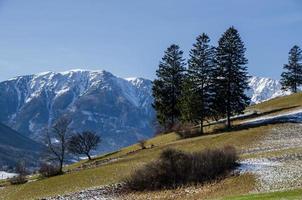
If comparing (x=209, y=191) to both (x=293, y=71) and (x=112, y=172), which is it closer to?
(x=112, y=172)

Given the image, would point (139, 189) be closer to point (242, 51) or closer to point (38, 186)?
point (38, 186)

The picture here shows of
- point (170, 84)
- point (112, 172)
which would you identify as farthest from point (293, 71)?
point (112, 172)

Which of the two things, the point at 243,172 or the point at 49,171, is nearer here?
the point at 243,172

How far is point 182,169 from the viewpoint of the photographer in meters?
47.1

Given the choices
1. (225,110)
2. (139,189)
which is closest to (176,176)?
(139,189)

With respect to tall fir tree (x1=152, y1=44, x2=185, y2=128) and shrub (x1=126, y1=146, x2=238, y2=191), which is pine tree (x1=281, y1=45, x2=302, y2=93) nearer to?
tall fir tree (x1=152, y1=44, x2=185, y2=128)

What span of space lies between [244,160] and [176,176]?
6466 mm

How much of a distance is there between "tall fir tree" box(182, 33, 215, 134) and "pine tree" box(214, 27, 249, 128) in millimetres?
1312

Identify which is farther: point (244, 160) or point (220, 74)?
point (220, 74)

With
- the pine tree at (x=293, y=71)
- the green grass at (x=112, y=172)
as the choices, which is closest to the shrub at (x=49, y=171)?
the green grass at (x=112, y=172)

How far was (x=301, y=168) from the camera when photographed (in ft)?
133

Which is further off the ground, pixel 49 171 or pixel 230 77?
pixel 230 77

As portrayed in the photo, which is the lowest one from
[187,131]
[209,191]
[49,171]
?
[209,191]

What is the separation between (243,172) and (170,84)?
47.3 metres
